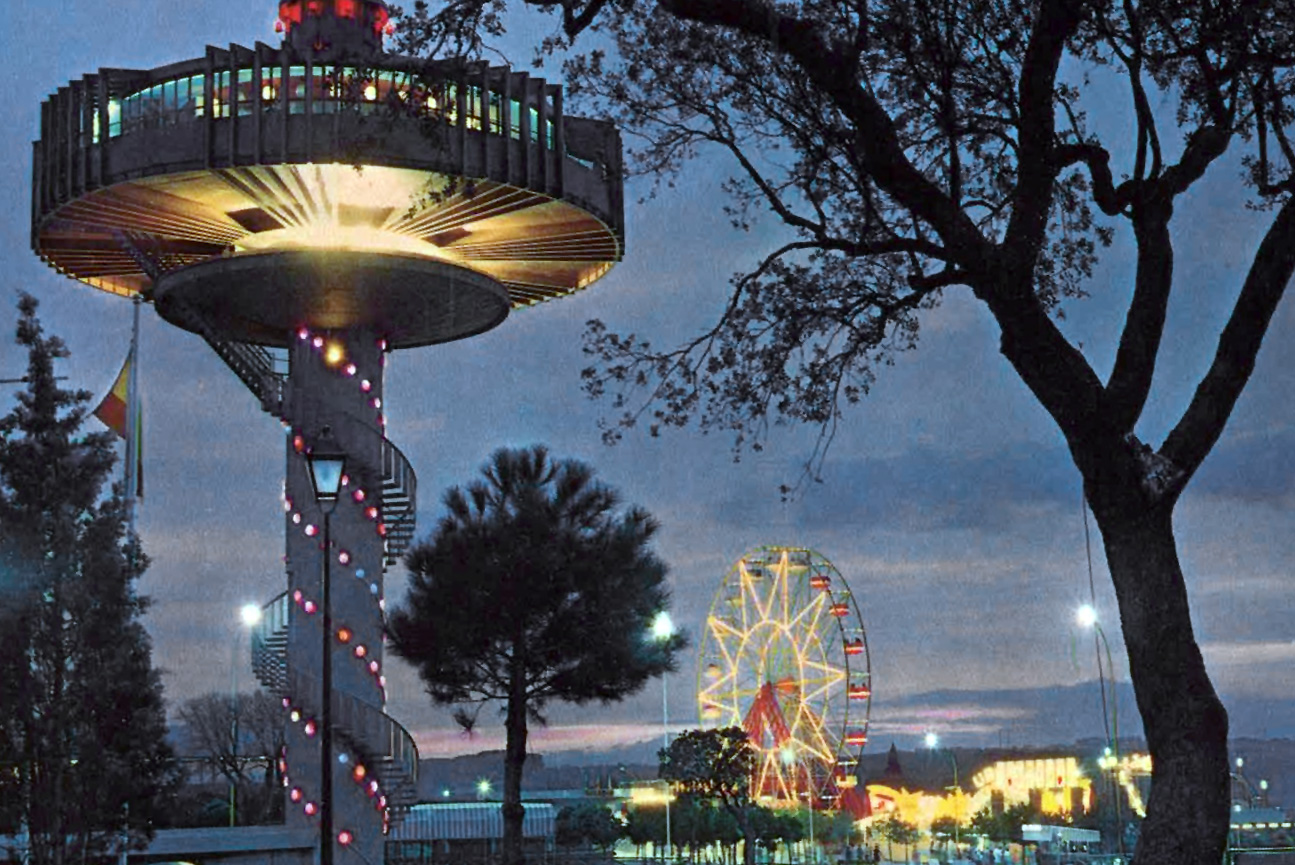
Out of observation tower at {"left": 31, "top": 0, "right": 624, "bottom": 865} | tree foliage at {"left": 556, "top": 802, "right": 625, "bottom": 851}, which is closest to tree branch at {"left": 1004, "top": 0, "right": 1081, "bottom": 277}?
observation tower at {"left": 31, "top": 0, "right": 624, "bottom": 865}

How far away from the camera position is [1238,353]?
1105 cm

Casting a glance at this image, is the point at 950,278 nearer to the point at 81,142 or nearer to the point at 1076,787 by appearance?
the point at 81,142

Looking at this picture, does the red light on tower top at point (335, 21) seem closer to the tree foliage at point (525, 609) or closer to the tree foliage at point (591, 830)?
the tree foliage at point (525, 609)

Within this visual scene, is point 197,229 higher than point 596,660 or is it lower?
higher

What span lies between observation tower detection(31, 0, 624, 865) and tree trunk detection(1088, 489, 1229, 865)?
24.0 m

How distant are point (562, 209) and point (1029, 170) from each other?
27048mm

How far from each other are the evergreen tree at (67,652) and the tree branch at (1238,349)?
10.6 meters

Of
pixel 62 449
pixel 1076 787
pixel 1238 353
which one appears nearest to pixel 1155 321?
pixel 1238 353

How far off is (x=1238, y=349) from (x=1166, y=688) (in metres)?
2.23

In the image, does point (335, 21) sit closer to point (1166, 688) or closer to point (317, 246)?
point (317, 246)

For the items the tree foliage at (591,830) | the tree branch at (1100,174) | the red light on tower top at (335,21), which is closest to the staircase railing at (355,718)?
the red light on tower top at (335,21)

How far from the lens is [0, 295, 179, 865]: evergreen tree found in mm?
16891

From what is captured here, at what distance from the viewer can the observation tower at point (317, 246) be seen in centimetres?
3472

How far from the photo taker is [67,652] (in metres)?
17.1
